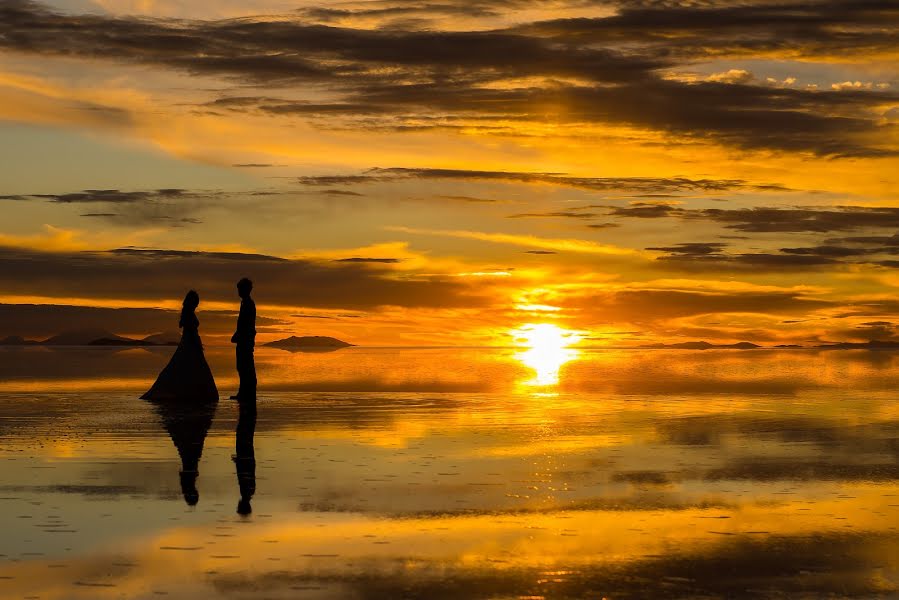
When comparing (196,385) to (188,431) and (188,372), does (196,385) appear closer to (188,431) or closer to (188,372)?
(188,372)

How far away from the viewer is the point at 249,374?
25.4 metres

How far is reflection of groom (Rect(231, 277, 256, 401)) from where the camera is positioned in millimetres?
25312

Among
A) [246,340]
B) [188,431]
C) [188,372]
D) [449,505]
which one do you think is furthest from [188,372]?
[449,505]

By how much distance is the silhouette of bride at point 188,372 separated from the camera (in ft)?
89.2

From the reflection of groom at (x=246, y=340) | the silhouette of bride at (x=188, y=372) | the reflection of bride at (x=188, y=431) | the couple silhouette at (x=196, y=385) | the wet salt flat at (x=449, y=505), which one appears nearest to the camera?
the wet salt flat at (x=449, y=505)

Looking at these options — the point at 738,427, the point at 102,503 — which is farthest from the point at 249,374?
the point at 102,503

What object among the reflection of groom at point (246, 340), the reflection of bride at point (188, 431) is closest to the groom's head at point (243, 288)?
the reflection of groom at point (246, 340)

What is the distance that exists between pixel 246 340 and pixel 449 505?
1475 cm

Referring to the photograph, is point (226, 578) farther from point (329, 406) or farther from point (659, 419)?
point (329, 406)

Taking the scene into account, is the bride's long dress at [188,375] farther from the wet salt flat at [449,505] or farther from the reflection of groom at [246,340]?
the wet salt flat at [449,505]

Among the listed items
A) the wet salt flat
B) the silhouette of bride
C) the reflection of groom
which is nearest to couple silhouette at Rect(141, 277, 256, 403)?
the silhouette of bride

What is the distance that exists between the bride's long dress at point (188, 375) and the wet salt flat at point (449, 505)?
3.02 meters

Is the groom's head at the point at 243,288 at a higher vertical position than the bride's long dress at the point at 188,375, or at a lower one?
higher

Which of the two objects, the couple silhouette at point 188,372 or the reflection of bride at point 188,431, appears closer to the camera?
the reflection of bride at point 188,431
